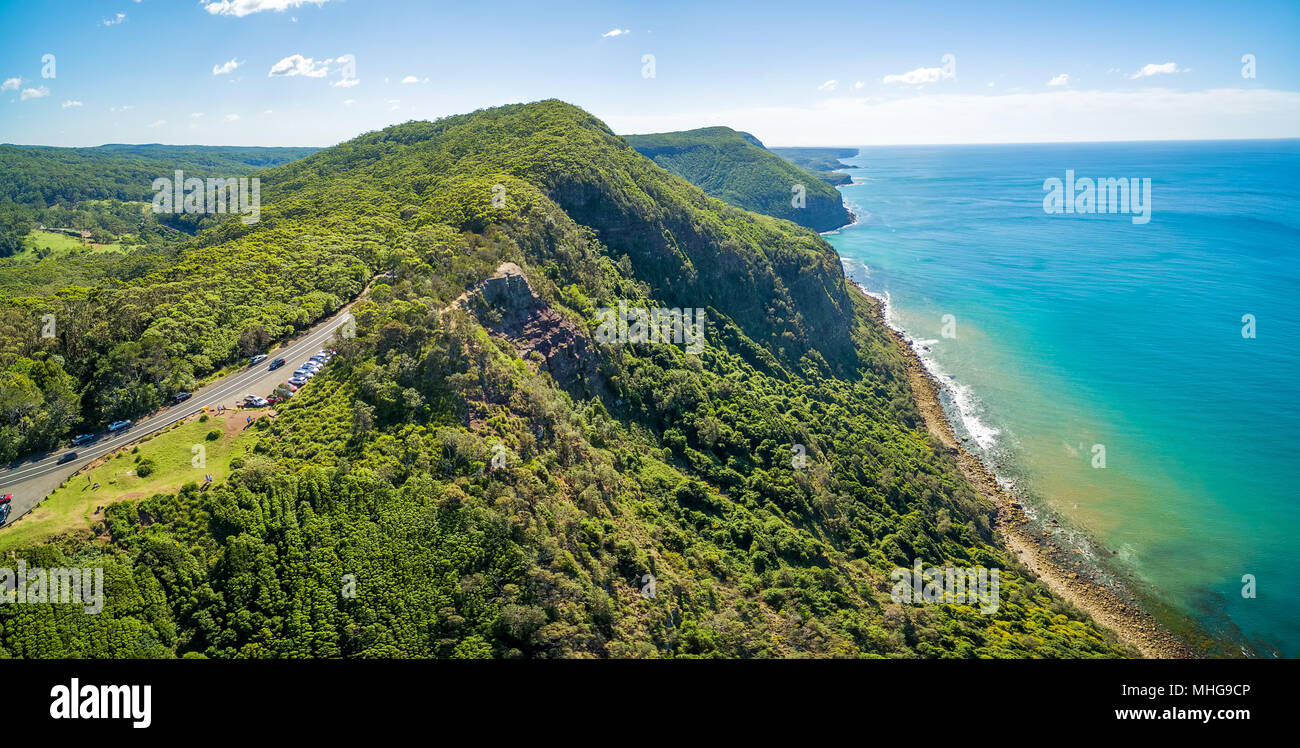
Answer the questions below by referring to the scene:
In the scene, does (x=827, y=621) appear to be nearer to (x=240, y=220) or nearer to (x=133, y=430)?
(x=133, y=430)

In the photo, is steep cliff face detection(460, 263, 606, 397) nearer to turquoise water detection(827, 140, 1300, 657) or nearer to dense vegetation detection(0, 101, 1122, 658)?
dense vegetation detection(0, 101, 1122, 658)

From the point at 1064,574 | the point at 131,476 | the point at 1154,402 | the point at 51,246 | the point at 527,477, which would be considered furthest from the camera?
the point at 51,246

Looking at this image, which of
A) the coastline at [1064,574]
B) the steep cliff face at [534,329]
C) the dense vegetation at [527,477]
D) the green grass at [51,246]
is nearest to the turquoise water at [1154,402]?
the coastline at [1064,574]

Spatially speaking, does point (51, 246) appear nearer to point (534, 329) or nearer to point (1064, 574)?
point (534, 329)

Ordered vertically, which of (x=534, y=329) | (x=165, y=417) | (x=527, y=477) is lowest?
(x=527, y=477)

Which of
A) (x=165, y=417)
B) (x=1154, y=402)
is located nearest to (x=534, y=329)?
(x=165, y=417)

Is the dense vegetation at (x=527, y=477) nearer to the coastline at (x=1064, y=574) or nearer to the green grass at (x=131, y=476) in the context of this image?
the green grass at (x=131, y=476)

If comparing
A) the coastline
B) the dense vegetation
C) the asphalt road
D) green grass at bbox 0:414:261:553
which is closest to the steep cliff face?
the dense vegetation
